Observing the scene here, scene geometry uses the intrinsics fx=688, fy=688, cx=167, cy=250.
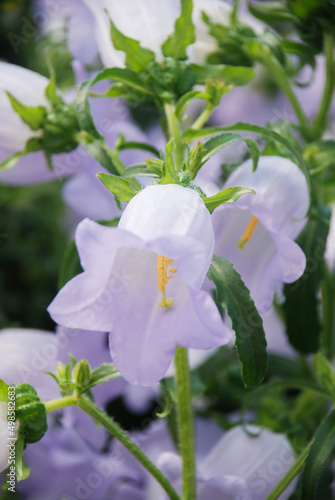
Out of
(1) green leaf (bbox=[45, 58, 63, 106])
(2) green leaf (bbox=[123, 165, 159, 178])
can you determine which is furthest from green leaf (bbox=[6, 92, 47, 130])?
(2) green leaf (bbox=[123, 165, 159, 178])

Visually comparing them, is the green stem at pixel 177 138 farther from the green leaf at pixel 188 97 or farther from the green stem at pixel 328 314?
the green stem at pixel 328 314

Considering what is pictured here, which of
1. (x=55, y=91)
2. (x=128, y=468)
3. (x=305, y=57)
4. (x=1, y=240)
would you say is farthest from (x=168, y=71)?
(x=1, y=240)

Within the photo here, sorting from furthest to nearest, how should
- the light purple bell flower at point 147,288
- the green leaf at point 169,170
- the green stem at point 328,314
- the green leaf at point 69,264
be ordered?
1. the green stem at point 328,314
2. the green leaf at point 69,264
3. the green leaf at point 169,170
4. the light purple bell flower at point 147,288

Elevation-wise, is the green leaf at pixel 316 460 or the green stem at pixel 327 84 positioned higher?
the green stem at pixel 327 84

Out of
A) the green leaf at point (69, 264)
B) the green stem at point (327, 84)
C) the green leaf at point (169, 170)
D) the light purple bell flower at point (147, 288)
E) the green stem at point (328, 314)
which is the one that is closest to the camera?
the light purple bell flower at point (147, 288)

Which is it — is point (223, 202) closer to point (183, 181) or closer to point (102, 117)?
point (183, 181)

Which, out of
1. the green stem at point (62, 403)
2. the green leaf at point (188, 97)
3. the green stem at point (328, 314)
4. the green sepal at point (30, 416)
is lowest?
the green stem at point (328, 314)

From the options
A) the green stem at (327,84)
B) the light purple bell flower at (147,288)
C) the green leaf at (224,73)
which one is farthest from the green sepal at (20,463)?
the green stem at (327,84)

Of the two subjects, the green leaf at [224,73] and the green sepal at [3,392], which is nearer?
the green sepal at [3,392]

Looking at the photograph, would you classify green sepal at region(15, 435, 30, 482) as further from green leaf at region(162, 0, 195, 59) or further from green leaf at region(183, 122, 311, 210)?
green leaf at region(162, 0, 195, 59)
